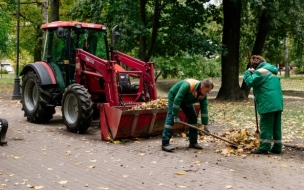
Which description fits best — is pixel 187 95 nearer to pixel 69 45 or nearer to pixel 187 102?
pixel 187 102

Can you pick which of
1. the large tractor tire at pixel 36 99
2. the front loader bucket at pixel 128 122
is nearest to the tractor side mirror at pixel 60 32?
the large tractor tire at pixel 36 99

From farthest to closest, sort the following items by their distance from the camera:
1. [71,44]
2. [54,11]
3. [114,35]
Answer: [54,11]
[71,44]
[114,35]

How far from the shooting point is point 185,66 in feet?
101

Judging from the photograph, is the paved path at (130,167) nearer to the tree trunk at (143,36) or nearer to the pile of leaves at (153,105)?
the pile of leaves at (153,105)

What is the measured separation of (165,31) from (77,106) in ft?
34.6

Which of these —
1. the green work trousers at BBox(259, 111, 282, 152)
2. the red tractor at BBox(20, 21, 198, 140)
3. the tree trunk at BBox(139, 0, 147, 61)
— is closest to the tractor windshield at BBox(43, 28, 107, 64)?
the red tractor at BBox(20, 21, 198, 140)

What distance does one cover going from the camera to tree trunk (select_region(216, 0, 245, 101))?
69.0ft

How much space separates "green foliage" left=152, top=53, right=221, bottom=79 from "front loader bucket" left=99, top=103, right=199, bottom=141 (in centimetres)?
1852

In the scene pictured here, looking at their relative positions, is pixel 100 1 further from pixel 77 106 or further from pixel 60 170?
pixel 60 170

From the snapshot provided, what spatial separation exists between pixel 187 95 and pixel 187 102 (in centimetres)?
20

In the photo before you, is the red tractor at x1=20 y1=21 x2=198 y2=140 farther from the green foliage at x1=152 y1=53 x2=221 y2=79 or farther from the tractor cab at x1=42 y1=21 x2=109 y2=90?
the green foliage at x1=152 y1=53 x2=221 y2=79

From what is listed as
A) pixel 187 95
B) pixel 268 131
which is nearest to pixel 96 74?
pixel 187 95

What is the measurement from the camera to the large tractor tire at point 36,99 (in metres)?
12.2

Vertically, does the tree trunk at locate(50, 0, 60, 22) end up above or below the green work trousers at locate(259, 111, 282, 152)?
above
